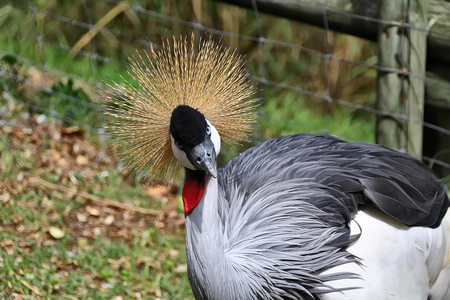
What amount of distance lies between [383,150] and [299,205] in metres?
0.35

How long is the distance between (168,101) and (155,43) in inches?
42.5

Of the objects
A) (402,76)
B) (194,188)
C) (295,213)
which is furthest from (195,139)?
(402,76)

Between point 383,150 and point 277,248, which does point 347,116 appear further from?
point 277,248

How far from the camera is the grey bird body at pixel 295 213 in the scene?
6.13ft

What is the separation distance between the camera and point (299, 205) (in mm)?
2014

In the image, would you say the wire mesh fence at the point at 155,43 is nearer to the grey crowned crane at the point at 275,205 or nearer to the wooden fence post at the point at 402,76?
the wooden fence post at the point at 402,76

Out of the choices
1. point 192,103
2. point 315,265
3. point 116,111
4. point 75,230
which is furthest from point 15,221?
point 315,265

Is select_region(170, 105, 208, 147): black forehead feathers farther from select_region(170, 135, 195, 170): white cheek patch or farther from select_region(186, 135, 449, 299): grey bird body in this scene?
select_region(186, 135, 449, 299): grey bird body

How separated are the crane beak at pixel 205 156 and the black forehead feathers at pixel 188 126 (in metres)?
0.01

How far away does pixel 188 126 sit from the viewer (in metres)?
1.71

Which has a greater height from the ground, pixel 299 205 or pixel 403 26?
pixel 403 26

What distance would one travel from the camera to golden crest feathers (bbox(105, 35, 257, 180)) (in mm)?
1976

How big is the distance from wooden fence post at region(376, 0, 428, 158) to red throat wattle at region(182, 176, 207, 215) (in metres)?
0.95

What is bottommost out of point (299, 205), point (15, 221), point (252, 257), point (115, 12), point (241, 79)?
point (15, 221)
